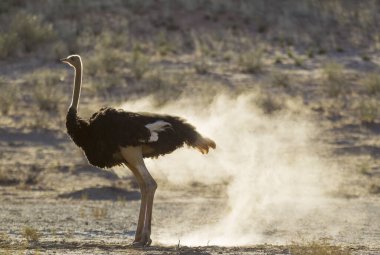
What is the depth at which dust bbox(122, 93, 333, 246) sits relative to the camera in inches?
632

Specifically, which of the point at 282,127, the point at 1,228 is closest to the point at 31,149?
the point at 282,127

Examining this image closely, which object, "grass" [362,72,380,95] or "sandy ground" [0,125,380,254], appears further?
"grass" [362,72,380,95]

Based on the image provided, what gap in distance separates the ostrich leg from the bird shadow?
6223 mm

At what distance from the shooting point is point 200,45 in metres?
35.0

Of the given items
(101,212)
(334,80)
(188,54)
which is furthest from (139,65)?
(101,212)

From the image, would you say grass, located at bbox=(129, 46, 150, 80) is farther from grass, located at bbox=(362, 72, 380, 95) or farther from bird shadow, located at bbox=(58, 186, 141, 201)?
bird shadow, located at bbox=(58, 186, 141, 201)

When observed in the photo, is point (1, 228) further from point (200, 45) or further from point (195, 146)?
point (200, 45)

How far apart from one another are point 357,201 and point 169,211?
322 centimetres

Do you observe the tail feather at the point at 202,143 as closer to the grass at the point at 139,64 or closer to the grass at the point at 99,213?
the grass at the point at 99,213

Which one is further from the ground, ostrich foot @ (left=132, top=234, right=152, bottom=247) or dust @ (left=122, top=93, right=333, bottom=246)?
ostrich foot @ (left=132, top=234, right=152, bottom=247)

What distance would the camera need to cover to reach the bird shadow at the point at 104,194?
19.7 meters

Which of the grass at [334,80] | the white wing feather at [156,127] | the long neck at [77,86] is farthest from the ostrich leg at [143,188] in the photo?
the grass at [334,80]

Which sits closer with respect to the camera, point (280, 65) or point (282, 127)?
point (282, 127)

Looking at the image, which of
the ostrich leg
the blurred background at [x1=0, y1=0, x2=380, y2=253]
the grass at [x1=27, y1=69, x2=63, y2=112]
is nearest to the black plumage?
the ostrich leg
